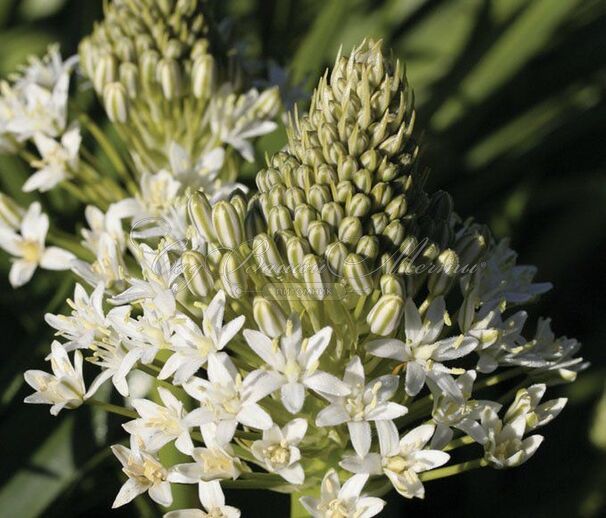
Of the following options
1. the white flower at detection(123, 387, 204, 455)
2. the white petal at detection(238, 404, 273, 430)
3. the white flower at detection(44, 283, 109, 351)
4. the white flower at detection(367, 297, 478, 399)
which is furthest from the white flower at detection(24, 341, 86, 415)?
the white flower at detection(367, 297, 478, 399)

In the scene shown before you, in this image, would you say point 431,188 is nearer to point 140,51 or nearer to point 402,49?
point 402,49

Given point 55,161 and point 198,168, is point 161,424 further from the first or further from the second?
point 55,161

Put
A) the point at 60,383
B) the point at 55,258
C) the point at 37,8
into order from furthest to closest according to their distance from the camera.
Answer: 1. the point at 37,8
2. the point at 55,258
3. the point at 60,383


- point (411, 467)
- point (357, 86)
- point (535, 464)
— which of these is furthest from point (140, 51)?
point (535, 464)

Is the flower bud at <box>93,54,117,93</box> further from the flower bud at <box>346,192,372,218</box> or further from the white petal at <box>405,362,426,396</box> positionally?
the white petal at <box>405,362,426,396</box>

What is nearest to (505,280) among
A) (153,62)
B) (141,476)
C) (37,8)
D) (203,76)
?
(141,476)

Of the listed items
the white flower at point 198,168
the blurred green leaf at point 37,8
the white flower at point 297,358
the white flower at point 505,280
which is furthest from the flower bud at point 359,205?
the blurred green leaf at point 37,8
